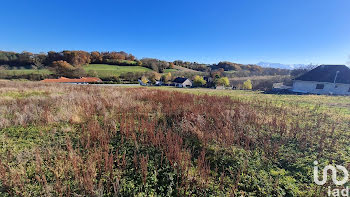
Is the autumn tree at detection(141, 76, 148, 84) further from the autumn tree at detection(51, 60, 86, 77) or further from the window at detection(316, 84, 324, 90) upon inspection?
the window at detection(316, 84, 324, 90)

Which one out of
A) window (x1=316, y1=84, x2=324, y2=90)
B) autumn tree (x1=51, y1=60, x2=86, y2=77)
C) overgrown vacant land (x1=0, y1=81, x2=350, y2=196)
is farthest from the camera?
autumn tree (x1=51, y1=60, x2=86, y2=77)

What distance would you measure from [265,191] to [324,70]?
127 feet

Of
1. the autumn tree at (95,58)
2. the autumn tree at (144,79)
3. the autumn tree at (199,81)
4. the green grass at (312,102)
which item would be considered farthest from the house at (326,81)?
the autumn tree at (95,58)

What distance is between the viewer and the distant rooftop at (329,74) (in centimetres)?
2444

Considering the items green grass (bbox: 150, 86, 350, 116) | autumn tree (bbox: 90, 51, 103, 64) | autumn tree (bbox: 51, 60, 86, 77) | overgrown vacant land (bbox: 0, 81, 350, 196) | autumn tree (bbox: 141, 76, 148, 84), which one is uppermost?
autumn tree (bbox: 90, 51, 103, 64)

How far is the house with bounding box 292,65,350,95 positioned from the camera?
2415 cm

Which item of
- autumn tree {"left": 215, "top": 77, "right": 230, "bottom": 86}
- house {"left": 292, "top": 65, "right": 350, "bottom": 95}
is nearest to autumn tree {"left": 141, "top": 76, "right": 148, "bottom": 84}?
autumn tree {"left": 215, "top": 77, "right": 230, "bottom": 86}

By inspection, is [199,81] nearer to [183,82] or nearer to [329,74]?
[183,82]

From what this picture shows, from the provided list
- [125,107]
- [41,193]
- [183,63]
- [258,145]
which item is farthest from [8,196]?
[183,63]

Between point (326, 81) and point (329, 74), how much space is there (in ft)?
6.96

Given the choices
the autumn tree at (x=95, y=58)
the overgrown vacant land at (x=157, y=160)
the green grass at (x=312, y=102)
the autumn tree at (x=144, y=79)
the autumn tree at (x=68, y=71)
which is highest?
the autumn tree at (x=95, y=58)

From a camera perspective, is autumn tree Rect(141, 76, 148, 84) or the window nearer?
the window

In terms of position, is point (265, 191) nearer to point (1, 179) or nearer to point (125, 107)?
point (1, 179)

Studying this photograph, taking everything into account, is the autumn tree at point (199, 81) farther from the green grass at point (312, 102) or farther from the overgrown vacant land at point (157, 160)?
the overgrown vacant land at point (157, 160)
